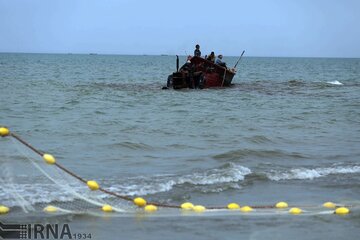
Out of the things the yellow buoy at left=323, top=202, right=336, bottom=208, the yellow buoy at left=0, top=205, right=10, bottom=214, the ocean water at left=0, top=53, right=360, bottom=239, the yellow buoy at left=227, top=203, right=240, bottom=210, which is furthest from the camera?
the yellow buoy at left=323, top=202, right=336, bottom=208

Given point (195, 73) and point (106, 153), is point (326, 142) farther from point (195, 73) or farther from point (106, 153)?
point (195, 73)

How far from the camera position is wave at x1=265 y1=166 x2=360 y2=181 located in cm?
907

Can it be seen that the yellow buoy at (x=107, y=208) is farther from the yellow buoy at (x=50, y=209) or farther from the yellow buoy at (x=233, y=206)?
the yellow buoy at (x=233, y=206)

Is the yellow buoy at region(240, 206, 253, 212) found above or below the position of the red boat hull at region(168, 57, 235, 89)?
below

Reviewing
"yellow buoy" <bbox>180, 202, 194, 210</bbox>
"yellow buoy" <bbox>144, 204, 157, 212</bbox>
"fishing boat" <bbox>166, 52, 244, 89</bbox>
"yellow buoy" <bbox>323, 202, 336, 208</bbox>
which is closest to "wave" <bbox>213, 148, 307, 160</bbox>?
"yellow buoy" <bbox>323, 202, 336, 208</bbox>

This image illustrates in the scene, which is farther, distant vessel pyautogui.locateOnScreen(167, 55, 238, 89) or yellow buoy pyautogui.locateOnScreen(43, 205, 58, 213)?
distant vessel pyautogui.locateOnScreen(167, 55, 238, 89)

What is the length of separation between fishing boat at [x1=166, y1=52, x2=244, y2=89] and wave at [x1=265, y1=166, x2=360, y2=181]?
52.9 ft

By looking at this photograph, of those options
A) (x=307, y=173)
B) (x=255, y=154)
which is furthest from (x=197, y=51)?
(x=307, y=173)

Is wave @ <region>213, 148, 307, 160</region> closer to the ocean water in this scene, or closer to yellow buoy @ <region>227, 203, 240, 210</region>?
the ocean water

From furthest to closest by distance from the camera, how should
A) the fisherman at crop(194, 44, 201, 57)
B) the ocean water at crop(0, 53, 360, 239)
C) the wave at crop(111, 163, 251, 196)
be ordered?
the fisherman at crop(194, 44, 201, 57)
the wave at crop(111, 163, 251, 196)
the ocean water at crop(0, 53, 360, 239)

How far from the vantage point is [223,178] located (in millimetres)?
8867

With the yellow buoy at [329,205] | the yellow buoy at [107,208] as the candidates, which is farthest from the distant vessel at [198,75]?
the yellow buoy at [107,208]

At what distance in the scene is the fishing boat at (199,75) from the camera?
84.7 ft

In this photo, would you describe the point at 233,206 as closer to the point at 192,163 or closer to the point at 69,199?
the point at 69,199
